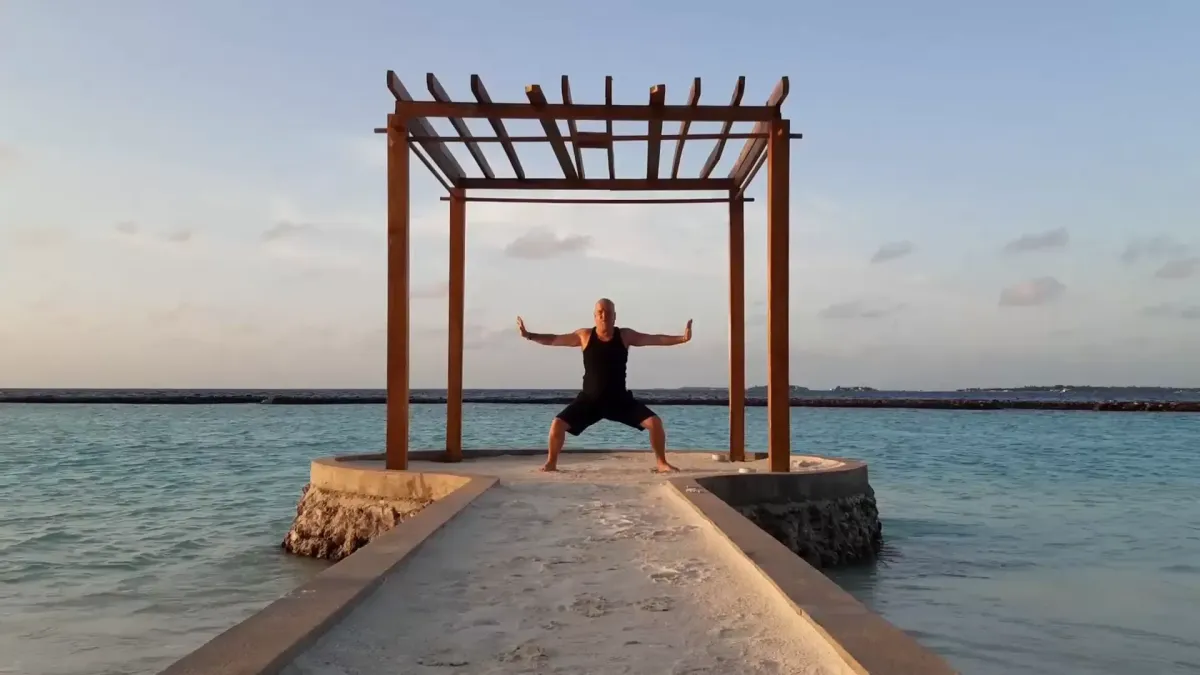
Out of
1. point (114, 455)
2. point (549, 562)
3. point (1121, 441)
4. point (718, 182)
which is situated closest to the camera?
point (549, 562)

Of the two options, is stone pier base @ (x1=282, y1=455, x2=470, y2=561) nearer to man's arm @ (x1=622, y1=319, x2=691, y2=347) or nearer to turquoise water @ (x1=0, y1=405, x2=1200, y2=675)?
turquoise water @ (x1=0, y1=405, x2=1200, y2=675)

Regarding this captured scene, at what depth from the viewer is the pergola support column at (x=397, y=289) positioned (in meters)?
8.80

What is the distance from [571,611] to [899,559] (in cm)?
673

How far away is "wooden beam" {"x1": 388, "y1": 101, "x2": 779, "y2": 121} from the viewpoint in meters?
8.57

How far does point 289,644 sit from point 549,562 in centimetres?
186

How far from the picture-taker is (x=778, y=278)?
8828 millimetres

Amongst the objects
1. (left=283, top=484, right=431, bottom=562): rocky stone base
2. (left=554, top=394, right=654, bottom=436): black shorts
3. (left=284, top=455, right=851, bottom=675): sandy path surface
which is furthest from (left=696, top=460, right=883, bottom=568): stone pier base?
(left=283, top=484, right=431, bottom=562): rocky stone base

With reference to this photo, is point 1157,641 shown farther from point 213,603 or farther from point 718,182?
point 213,603

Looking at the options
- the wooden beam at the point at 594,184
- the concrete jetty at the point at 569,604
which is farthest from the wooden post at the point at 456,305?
the concrete jetty at the point at 569,604

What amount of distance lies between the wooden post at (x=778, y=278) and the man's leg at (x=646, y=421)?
99cm

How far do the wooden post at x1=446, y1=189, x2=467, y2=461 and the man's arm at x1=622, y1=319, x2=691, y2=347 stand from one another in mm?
2190

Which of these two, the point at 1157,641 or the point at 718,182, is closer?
the point at 1157,641

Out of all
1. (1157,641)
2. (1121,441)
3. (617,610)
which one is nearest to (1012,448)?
(1121,441)

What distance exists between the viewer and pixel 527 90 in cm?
838
